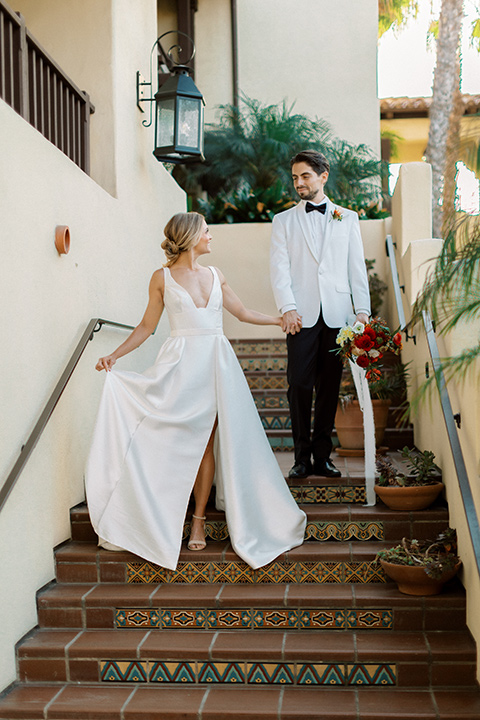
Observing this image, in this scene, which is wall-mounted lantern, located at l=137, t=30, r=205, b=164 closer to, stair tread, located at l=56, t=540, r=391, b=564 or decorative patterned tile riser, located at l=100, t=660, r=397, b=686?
stair tread, located at l=56, t=540, r=391, b=564

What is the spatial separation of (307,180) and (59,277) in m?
1.50

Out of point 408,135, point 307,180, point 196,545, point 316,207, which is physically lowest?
point 196,545

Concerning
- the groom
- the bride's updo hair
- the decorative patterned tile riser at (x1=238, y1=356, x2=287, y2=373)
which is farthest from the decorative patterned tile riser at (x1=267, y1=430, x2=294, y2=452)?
the bride's updo hair

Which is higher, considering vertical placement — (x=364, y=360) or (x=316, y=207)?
(x=316, y=207)

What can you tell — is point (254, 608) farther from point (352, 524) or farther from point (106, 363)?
point (106, 363)

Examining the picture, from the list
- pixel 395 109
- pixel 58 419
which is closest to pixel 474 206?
pixel 58 419

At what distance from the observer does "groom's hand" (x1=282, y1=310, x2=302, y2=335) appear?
4.23 metres

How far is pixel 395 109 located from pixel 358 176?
360 cm

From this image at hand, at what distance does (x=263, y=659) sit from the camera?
10.7 ft

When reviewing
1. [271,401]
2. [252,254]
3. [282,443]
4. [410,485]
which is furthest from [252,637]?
[252,254]

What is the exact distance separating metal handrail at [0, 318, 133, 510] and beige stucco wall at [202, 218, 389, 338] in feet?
12.0

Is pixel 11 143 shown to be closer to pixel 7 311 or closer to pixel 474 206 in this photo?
pixel 7 311

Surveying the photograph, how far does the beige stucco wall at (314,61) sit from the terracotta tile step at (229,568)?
7.62 meters

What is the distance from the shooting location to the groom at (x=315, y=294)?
14.0ft
